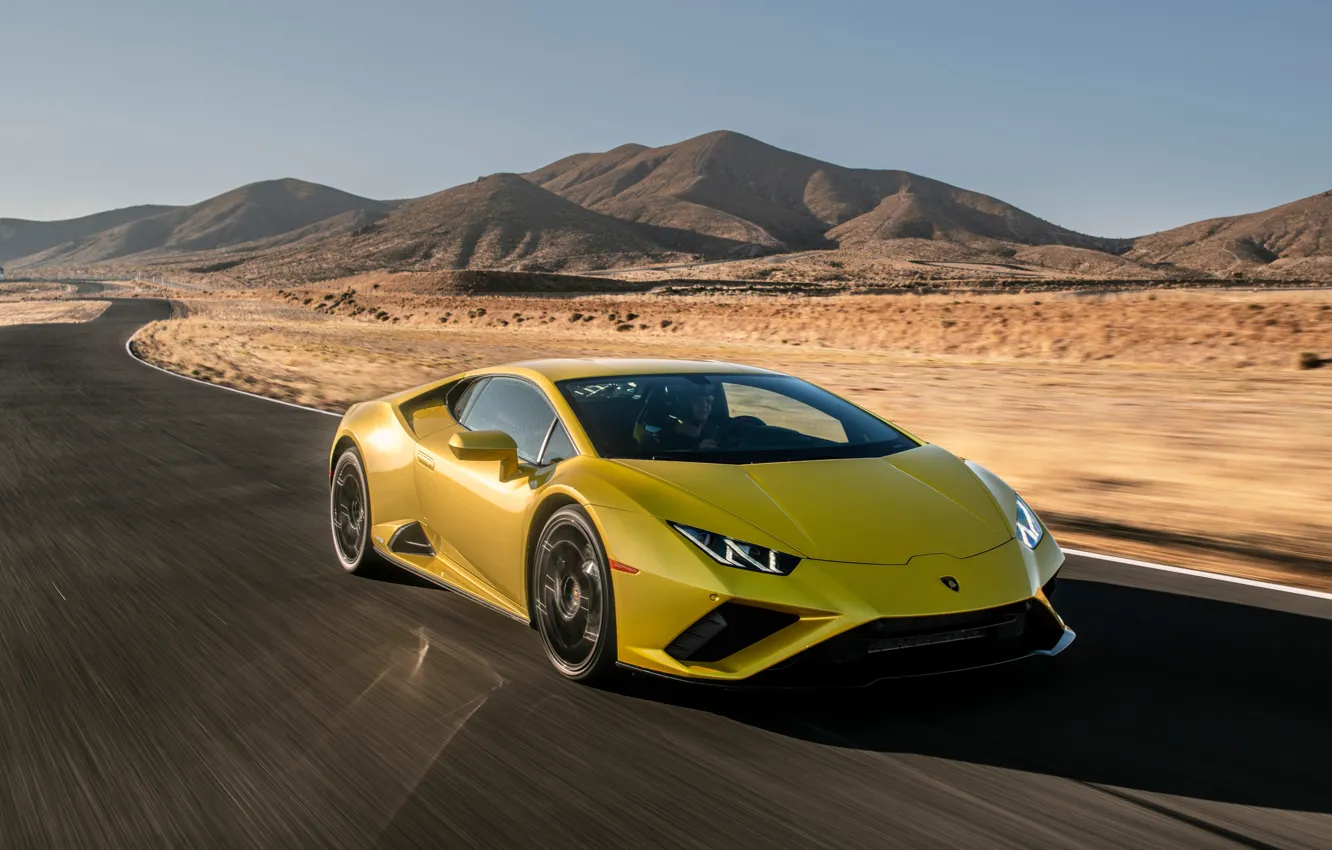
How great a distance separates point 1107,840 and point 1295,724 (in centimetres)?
134

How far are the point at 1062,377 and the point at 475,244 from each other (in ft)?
530

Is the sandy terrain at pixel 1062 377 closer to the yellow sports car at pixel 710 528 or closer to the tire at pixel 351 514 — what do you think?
the yellow sports car at pixel 710 528

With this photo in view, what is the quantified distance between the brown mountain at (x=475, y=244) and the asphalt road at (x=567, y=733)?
485 ft

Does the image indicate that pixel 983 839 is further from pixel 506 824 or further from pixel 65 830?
pixel 65 830

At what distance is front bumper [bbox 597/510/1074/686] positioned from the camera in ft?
12.4

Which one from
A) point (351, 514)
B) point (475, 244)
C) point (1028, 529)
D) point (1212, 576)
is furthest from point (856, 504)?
point (475, 244)

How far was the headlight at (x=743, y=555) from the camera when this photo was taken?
12.9 feet

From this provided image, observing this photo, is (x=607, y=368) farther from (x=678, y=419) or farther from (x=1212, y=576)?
(x=1212, y=576)

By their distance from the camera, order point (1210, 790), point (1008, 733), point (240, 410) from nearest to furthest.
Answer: point (1210, 790) < point (1008, 733) < point (240, 410)

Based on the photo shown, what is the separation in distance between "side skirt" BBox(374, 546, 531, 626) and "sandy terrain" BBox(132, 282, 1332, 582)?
4.19 meters

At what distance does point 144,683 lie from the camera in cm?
450

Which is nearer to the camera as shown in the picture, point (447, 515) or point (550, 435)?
point (550, 435)

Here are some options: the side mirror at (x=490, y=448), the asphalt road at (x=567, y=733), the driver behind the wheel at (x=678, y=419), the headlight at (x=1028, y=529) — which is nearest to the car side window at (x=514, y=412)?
the side mirror at (x=490, y=448)

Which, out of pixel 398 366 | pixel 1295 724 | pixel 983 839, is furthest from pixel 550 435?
pixel 398 366
